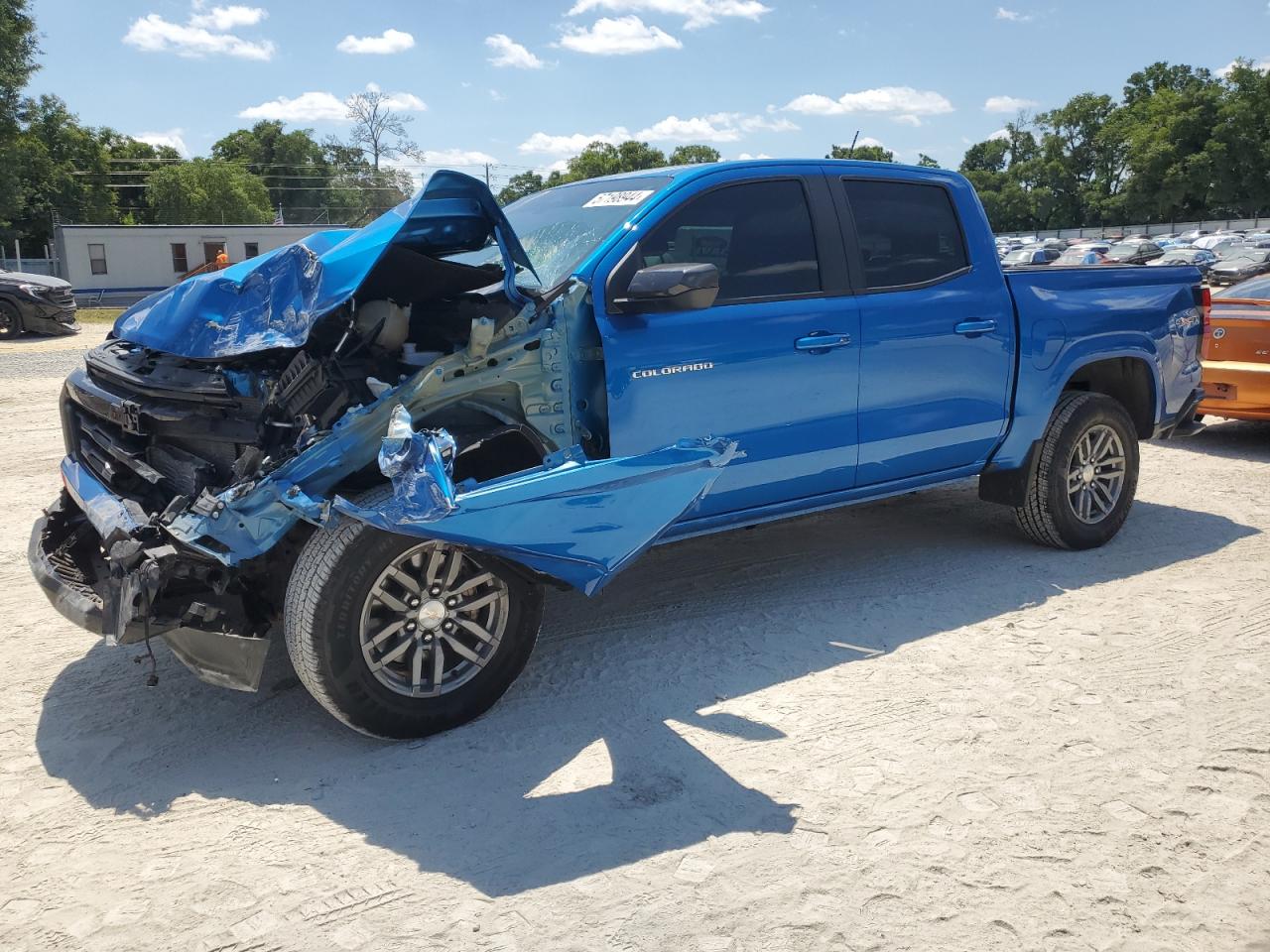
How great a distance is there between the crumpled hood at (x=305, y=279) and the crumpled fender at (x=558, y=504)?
2.09 ft

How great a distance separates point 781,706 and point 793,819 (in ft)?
2.55

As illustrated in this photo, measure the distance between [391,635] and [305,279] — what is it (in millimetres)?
1347

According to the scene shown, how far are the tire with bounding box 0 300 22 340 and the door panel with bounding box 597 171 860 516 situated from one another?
59.0ft

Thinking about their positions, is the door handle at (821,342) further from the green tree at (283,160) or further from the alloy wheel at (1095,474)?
the green tree at (283,160)

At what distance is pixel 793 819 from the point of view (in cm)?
312

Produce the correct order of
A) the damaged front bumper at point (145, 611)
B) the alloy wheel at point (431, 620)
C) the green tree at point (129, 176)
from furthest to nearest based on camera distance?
the green tree at point (129, 176) < the alloy wheel at point (431, 620) < the damaged front bumper at point (145, 611)

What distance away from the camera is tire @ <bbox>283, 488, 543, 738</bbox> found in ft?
10.9

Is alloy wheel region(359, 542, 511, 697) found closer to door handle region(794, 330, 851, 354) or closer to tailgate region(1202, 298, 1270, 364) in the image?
door handle region(794, 330, 851, 354)

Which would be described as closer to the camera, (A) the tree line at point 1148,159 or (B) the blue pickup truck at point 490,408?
(B) the blue pickup truck at point 490,408

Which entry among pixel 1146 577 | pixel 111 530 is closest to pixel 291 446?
pixel 111 530

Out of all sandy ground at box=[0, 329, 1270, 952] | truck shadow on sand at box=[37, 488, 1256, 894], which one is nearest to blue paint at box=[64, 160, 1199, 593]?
truck shadow on sand at box=[37, 488, 1256, 894]

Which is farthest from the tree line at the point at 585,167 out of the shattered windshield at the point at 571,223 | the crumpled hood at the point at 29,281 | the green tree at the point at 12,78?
the shattered windshield at the point at 571,223

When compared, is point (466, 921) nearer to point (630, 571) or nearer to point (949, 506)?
point (630, 571)

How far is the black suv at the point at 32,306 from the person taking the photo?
18.0 meters
